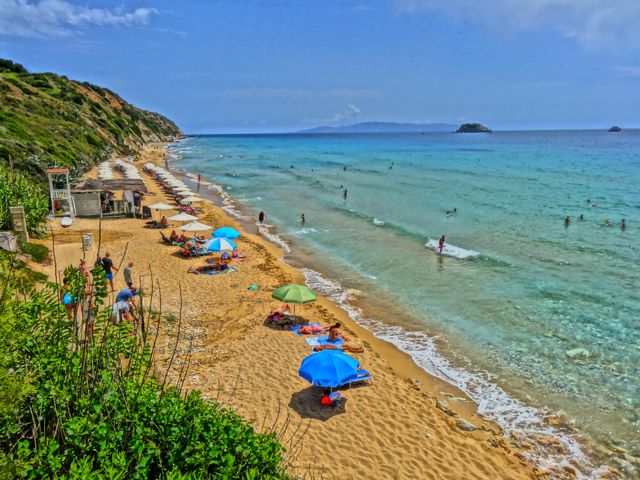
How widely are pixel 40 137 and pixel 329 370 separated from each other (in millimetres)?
39146

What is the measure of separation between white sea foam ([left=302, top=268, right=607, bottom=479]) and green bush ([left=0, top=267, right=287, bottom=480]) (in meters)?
6.91

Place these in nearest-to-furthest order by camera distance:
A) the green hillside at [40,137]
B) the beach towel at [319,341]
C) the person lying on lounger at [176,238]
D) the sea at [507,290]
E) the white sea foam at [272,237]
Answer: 1. the sea at [507,290]
2. the beach towel at [319,341]
3. the green hillside at [40,137]
4. the person lying on lounger at [176,238]
5. the white sea foam at [272,237]

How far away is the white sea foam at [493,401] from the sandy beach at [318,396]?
1.18 feet

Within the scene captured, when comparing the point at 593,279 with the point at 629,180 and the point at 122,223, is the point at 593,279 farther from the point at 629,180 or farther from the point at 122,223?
the point at 629,180

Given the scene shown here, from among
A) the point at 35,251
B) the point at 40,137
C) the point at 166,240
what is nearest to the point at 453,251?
the point at 166,240

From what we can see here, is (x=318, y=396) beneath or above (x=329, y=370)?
beneath

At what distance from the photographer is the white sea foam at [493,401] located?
364 inches

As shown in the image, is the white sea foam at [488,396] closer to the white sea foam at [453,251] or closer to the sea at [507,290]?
the sea at [507,290]

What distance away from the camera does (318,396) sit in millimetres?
10422

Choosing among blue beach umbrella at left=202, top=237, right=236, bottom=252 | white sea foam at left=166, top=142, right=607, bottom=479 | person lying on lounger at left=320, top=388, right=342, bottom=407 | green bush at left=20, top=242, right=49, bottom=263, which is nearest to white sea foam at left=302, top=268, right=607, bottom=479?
white sea foam at left=166, top=142, right=607, bottom=479

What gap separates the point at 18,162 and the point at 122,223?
23.6 feet

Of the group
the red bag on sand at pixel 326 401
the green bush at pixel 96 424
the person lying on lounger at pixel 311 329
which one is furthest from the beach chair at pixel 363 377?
the green bush at pixel 96 424

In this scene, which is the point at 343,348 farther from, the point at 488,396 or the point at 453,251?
the point at 453,251

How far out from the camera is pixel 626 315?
1647 centimetres
